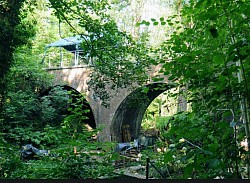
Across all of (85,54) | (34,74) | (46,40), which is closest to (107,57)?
(85,54)

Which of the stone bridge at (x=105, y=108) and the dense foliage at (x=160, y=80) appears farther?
the stone bridge at (x=105, y=108)

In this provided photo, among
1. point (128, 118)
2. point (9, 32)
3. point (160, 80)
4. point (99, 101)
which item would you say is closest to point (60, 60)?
→ point (99, 101)

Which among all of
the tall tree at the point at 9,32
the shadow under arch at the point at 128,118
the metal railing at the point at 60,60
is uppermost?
the metal railing at the point at 60,60

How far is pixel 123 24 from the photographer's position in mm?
6105

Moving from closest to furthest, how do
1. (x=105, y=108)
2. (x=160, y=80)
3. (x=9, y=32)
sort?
(x=160, y=80) < (x=9, y=32) < (x=105, y=108)

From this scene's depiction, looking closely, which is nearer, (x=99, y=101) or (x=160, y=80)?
(x=160, y=80)

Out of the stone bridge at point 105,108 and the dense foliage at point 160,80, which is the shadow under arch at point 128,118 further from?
the dense foliage at point 160,80

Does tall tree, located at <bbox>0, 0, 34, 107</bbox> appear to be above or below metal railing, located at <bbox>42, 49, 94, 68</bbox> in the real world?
below

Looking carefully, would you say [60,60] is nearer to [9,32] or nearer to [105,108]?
[105,108]

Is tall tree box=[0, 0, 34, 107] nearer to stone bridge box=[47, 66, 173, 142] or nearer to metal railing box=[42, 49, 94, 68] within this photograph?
stone bridge box=[47, 66, 173, 142]

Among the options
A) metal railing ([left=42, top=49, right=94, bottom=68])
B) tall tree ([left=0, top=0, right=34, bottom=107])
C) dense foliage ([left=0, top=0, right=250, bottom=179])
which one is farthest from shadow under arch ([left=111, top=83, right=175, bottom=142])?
tall tree ([left=0, top=0, right=34, bottom=107])

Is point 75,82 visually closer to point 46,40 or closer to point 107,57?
point 46,40

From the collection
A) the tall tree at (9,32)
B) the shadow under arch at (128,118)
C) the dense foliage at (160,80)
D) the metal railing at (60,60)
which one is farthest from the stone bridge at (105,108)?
the tall tree at (9,32)

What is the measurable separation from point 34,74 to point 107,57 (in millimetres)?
4160
